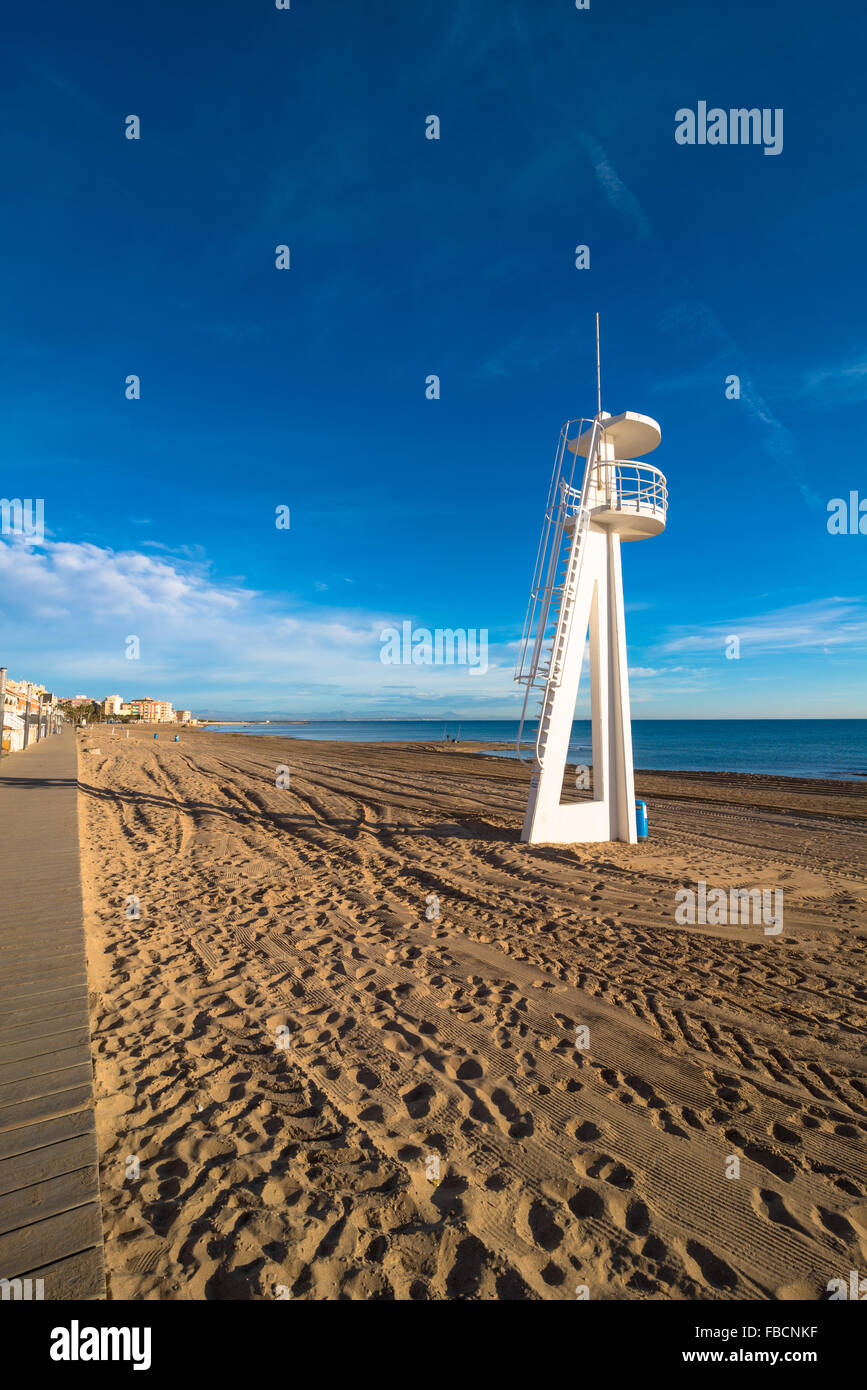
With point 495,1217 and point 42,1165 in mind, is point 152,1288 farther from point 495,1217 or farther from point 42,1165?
point 495,1217

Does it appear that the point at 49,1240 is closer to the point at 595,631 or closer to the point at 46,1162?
the point at 46,1162

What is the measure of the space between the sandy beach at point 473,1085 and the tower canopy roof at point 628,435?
313 inches

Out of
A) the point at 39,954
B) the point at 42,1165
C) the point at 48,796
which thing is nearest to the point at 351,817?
the point at 48,796

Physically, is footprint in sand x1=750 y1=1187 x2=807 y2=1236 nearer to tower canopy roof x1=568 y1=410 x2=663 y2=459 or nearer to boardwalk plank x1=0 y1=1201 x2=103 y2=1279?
boardwalk plank x1=0 y1=1201 x2=103 y2=1279

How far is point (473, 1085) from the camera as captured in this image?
3.90 meters

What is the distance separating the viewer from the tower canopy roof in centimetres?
1105

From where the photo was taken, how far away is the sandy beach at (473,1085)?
262cm

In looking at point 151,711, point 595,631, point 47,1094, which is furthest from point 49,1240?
point 151,711

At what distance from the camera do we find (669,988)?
5.43 metres

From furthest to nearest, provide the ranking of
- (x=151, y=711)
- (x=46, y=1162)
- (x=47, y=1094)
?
(x=151, y=711) → (x=47, y=1094) → (x=46, y=1162)

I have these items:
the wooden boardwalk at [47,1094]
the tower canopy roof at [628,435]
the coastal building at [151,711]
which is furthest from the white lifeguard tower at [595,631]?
the coastal building at [151,711]

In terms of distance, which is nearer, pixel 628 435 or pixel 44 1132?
pixel 44 1132

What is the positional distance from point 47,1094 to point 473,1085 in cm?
250
